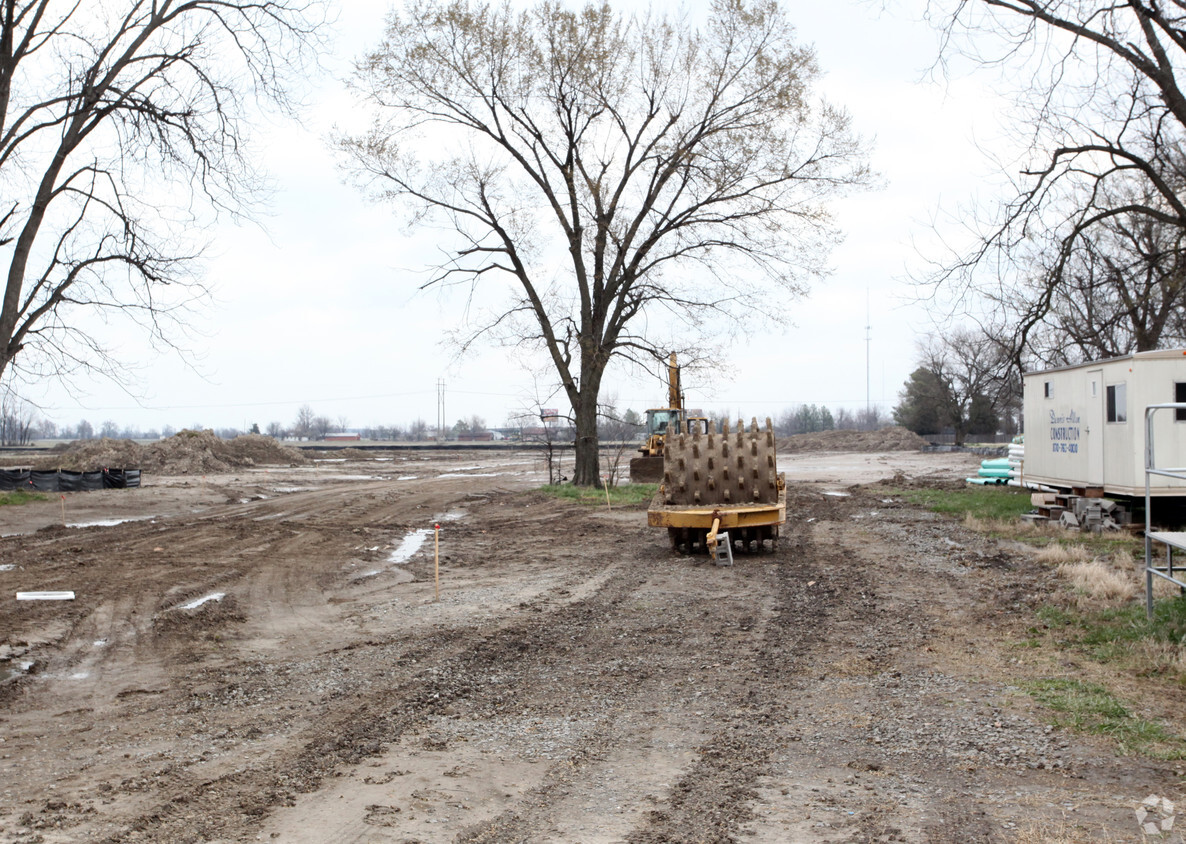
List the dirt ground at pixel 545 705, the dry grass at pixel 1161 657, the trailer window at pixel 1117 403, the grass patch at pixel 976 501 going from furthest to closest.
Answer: the grass patch at pixel 976 501 < the trailer window at pixel 1117 403 < the dry grass at pixel 1161 657 < the dirt ground at pixel 545 705

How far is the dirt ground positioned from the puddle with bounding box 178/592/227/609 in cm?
8

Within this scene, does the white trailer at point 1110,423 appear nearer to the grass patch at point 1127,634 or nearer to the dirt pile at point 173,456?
the grass patch at point 1127,634

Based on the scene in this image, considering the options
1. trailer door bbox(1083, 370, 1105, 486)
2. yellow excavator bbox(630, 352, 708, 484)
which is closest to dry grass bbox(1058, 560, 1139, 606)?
trailer door bbox(1083, 370, 1105, 486)

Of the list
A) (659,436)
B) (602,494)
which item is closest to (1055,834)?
(602,494)

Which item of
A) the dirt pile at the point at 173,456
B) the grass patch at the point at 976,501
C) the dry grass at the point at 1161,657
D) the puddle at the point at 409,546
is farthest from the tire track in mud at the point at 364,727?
the dirt pile at the point at 173,456

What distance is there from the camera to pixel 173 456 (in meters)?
50.6

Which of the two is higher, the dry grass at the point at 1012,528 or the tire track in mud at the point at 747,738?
the dry grass at the point at 1012,528

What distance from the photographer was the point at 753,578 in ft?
45.1

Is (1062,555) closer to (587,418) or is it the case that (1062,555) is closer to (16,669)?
(16,669)

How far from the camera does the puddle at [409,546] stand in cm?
1700

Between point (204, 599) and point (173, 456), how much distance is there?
41983 mm

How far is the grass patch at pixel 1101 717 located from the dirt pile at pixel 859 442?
74366mm

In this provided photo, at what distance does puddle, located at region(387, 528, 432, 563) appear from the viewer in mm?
17000

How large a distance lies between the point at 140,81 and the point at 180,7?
1.71m
